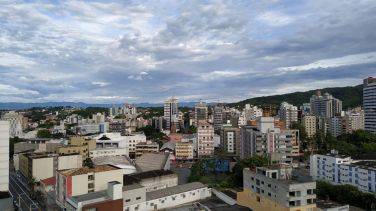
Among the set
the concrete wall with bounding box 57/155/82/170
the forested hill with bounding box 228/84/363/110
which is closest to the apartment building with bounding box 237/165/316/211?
the concrete wall with bounding box 57/155/82/170

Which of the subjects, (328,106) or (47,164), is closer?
(47,164)

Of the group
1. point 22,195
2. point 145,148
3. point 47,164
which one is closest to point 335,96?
point 145,148

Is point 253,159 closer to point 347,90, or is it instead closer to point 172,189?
point 172,189

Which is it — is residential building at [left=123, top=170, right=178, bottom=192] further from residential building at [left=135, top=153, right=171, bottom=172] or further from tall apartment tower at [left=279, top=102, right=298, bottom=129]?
tall apartment tower at [left=279, top=102, right=298, bottom=129]

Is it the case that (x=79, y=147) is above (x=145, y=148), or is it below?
above

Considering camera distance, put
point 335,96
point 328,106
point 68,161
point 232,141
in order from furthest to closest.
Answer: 1. point 335,96
2. point 328,106
3. point 232,141
4. point 68,161

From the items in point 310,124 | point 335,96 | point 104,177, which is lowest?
point 104,177

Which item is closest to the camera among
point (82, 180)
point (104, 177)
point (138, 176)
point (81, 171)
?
point (82, 180)

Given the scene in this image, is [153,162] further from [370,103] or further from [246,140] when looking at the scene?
[370,103]
